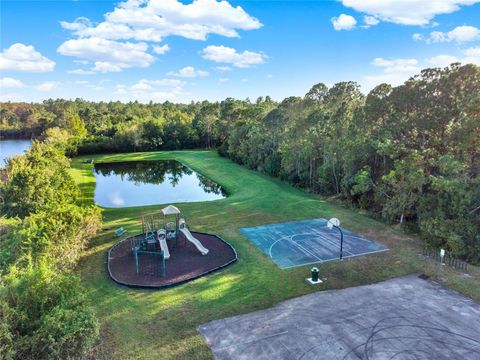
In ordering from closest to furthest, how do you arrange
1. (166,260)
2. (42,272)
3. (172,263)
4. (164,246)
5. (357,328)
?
1. (42,272)
2. (357,328)
3. (172,263)
4. (166,260)
5. (164,246)

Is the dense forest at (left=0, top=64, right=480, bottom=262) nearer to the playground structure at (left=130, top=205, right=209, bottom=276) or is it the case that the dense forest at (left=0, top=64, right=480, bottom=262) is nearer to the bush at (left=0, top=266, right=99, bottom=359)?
the playground structure at (left=130, top=205, right=209, bottom=276)

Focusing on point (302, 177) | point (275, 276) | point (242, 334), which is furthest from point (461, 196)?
point (302, 177)

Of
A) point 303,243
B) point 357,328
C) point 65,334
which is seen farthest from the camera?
point 303,243

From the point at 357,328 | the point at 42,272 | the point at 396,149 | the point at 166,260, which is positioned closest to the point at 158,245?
the point at 166,260

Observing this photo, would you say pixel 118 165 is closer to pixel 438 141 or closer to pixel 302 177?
pixel 302 177

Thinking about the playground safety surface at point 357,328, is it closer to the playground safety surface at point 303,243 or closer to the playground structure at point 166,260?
the playground safety surface at point 303,243

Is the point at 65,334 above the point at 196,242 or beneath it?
Result: above

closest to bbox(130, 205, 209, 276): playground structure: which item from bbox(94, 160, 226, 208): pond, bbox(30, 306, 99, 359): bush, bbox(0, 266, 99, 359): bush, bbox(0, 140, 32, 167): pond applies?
bbox(0, 266, 99, 359): bush

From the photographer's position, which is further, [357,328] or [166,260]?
[166,260]

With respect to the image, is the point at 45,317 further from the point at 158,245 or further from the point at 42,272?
the point at 158,245
